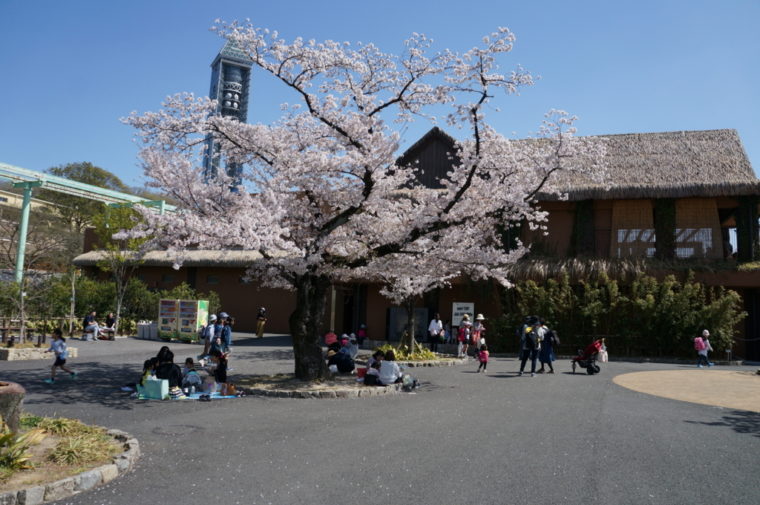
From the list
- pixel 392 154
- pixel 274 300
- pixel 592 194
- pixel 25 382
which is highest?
pixel 592 194

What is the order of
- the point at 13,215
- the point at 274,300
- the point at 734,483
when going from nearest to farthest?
→ the point at 734,483
the point at 274,300
the point at 13,215

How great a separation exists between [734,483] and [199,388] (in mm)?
9336

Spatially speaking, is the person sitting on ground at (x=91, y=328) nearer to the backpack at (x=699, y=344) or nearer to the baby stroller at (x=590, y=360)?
the baby stroller at (x=590, y=360)

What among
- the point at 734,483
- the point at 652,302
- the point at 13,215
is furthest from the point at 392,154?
the point at 13,215

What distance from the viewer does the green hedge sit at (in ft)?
66.2

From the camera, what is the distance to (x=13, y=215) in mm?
39250

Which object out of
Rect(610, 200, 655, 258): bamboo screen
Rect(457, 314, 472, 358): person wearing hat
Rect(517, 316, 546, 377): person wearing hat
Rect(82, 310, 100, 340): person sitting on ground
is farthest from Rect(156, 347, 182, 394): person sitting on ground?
Rect(610, 200, 655, 258): bamboo screen

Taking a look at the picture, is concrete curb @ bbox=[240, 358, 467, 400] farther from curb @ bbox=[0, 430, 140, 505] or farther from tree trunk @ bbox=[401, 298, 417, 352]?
tree trunk @ bbox=[401, 298, 417, 352]

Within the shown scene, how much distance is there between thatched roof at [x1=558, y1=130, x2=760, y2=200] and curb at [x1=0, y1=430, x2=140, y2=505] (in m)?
20.4

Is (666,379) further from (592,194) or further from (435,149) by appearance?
(435,149)

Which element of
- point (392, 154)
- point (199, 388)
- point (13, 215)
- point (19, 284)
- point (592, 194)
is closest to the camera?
point (199, 388)

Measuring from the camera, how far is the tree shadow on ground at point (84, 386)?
33.1 feet

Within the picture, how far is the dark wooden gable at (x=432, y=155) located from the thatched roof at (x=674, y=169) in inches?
230

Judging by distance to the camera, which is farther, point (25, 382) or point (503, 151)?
point (503, 151)
